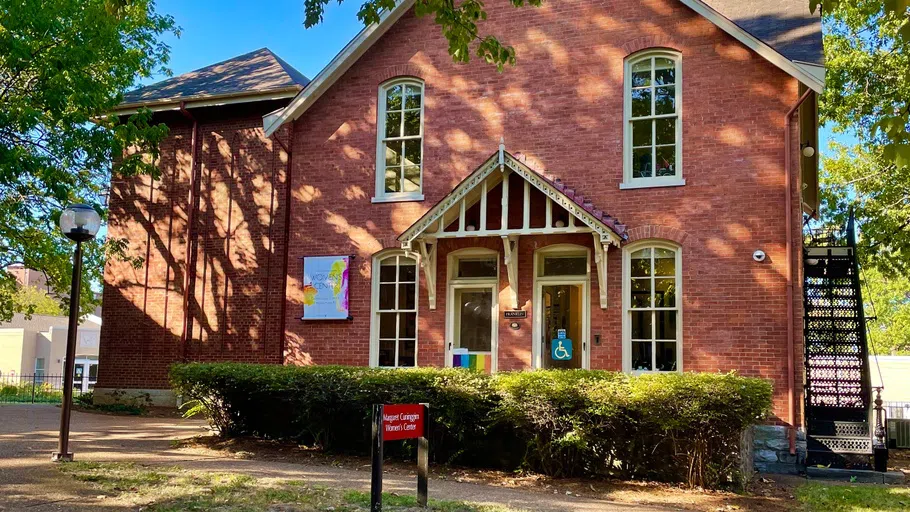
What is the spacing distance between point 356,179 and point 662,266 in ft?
19.6

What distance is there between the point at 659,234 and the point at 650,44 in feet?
10.7

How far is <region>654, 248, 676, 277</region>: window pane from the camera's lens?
45.7ft

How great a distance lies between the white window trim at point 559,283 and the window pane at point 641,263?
0.74 m

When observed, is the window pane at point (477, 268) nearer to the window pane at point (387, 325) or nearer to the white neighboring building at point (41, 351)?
the window pane at point (387, 325)

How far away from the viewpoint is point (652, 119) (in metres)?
14.3

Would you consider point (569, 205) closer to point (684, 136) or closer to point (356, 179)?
point (684, 136)

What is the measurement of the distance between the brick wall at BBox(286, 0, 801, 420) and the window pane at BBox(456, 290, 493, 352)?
1.32 feet

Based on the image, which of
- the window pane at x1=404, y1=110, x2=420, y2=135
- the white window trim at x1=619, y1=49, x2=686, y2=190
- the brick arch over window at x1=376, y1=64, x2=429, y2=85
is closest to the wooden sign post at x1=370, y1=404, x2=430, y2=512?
the white window trim at x1=619, y1=49, x2=686, y2=190

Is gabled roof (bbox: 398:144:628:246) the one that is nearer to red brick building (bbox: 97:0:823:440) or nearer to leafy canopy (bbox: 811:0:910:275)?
red brick building (bbox: 97:0:823:440)

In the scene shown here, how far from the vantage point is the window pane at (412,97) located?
52.9 ft

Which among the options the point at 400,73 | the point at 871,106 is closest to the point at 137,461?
the point at 400,73

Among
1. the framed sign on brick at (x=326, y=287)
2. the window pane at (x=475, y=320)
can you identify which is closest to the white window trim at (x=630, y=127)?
the window pane at (x=475, y=320)

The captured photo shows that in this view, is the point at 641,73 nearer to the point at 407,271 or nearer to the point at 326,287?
the point at 407,271

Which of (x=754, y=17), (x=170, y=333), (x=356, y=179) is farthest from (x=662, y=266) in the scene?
(x=170, y=333)
